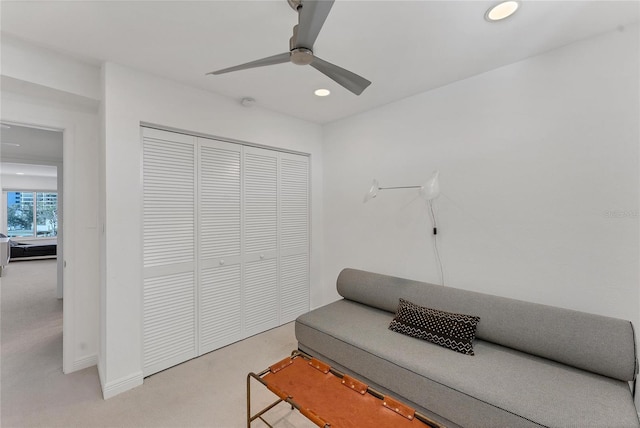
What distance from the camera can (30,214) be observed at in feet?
29.1

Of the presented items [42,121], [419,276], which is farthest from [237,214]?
[419,276]

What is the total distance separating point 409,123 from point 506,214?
1267 millimetres

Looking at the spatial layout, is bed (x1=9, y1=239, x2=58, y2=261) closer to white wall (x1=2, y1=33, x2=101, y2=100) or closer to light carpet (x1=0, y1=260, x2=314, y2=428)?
light carpet (x1=0, y1=260, x2=314, y2=428)

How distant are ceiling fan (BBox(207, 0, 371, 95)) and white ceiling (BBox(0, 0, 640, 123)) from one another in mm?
406

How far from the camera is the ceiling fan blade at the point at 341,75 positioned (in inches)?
55.5

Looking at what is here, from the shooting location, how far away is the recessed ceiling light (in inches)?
60.9

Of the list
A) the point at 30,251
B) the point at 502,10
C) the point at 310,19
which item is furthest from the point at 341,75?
the point at 30,251

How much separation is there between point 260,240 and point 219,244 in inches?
19.5

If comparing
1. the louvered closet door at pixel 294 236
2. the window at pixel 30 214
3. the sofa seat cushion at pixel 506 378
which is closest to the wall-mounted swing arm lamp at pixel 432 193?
the sofa seat cushion at pixel 506 378

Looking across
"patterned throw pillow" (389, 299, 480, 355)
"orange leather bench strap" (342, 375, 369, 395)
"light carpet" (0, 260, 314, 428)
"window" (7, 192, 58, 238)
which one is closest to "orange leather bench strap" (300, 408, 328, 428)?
"orange leather bench strap" (342, 375, 369, 395)

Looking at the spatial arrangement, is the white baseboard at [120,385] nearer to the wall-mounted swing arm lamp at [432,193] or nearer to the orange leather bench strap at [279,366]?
the orange leather bench strap at [279,366]

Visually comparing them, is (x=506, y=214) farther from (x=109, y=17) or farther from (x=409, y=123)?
(x=109, y=17)

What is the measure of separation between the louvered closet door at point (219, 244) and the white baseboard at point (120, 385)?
1.87 ft

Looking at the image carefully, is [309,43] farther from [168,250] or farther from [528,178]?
[168,250]
